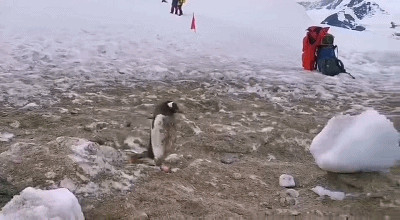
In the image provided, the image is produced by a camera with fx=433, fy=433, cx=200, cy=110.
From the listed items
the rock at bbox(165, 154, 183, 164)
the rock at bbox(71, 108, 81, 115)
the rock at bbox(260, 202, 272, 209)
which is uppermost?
the rock at bbox(260, 202, 272, 209)

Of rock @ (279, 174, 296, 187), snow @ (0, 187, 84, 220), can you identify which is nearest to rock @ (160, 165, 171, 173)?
rock @ (279, 174, 296, 187)

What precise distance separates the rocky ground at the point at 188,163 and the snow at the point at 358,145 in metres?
0.11

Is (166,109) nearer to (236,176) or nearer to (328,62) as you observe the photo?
(236,176)

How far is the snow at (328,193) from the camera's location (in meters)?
3.20

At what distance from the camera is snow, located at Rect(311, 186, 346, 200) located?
10.5 feet

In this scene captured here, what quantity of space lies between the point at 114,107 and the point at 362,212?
11.2ft

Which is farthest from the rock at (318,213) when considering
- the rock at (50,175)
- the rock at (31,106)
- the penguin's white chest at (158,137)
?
the rock at (31,106)

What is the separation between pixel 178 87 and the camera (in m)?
6.67

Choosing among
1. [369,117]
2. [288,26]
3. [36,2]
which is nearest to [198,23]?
[288,26]

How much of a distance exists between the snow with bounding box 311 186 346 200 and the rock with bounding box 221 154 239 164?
2.77 ft

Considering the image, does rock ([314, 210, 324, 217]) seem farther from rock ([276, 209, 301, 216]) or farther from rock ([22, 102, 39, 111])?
rock ([22, 102, 39, 111])

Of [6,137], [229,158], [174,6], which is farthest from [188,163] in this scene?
[174,6]

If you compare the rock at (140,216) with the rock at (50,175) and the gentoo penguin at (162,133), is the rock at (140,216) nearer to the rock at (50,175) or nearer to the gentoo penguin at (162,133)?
the rock at (50,175)

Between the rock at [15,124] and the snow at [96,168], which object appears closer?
the snow at [96,168]
